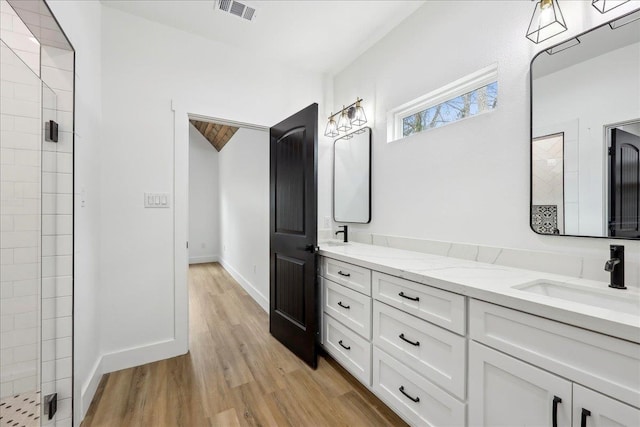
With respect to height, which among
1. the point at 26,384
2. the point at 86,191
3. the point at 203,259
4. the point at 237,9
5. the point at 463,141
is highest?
the point at 237,9

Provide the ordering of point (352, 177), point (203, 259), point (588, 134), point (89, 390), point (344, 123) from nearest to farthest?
point (588, 134)
point (89, 390)
point (352, 177)
point (344, 123)
point (203, 259)

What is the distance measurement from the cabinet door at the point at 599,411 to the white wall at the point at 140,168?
249cm

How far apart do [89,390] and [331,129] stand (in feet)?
9.47

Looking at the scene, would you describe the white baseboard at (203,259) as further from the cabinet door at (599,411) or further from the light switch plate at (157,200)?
the cabinet door at (599,411)

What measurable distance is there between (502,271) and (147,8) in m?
3.02

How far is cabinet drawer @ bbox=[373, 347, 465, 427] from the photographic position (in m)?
1.25

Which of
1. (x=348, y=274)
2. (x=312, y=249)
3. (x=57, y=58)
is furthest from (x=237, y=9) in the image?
(x=348, y=274)

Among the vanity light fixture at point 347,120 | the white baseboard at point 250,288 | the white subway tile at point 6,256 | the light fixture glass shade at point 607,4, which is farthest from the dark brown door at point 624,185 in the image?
the white baseboard at point 250,288

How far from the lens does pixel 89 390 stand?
1.70 metres

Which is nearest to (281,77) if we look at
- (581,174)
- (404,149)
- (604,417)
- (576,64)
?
(404,149)

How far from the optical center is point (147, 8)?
2082 millimetres

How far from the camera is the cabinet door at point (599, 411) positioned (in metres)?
0.79

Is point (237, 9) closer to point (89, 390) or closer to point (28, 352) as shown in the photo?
point (28, 352)

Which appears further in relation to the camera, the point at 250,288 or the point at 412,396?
the point at 250,288
